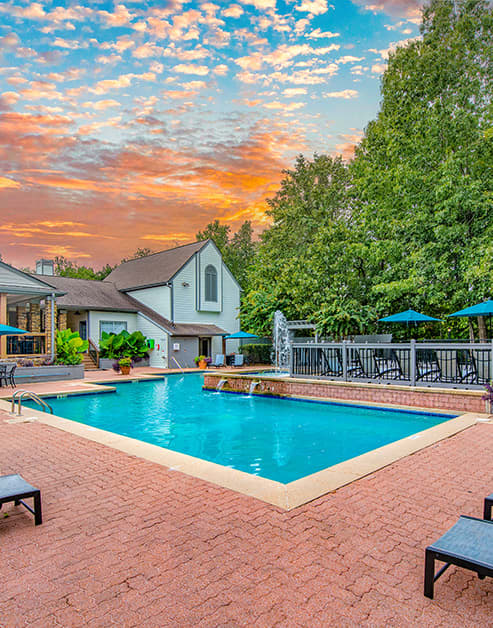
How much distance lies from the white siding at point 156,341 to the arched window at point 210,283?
14.9 feet

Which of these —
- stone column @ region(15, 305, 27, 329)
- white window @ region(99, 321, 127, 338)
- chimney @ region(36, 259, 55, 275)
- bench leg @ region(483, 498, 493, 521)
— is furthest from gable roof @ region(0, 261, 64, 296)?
bench leg @ region(483, 498, 493, 521)

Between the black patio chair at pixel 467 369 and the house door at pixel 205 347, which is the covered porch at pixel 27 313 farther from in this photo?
the black patio chair at pixel 467 369

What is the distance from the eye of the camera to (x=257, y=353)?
91.6 ft

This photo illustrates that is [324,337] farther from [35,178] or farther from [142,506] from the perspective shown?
[142,506]

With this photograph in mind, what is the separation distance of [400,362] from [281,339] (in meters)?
16.4

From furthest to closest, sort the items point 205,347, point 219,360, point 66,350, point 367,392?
point 205,347
point 219,360
point 66,350
point 367,392

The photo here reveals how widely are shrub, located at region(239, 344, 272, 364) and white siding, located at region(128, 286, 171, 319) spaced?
5.78 metres

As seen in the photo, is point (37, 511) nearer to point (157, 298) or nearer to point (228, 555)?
point (228, 555)

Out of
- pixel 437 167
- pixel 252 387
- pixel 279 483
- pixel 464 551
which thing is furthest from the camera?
pixel 437 167

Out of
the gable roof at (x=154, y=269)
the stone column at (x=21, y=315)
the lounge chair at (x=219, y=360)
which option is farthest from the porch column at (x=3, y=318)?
the lounge chair at (x=219, y=360)

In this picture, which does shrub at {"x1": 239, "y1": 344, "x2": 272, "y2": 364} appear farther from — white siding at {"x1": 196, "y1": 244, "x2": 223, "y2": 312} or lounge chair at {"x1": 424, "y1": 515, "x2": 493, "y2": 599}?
lounge chair at {"x1": 424, "y1": 515, "x2": 493, "y2": 599}


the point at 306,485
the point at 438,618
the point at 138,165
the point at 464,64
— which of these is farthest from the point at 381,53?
the point at 438,618

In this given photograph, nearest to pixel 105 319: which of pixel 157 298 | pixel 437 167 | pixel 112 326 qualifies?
pixel 112 326

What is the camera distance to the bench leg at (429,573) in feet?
7.77
